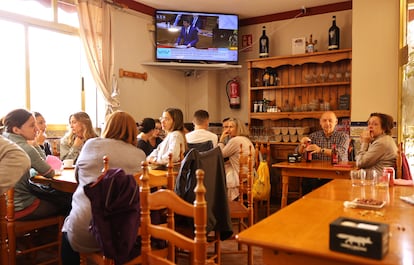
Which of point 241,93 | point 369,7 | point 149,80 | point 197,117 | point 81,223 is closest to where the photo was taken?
point 81,223

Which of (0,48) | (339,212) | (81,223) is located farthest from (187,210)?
(0,48)

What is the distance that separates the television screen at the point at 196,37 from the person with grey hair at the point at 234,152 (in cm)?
186

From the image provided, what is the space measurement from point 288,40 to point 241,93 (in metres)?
1.13

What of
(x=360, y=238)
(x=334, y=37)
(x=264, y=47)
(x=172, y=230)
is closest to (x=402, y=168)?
(x=360, y=238)

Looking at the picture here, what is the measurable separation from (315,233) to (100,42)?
411cm

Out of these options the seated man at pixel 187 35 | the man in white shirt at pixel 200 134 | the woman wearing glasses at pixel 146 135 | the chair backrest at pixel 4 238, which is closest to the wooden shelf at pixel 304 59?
the seated man at pixel 187 35

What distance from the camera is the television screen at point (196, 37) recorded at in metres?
5.43

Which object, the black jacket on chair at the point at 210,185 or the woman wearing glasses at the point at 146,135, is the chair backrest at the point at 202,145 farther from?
A: the black jacket on chair at the point at 210,185

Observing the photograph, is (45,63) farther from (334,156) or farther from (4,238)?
(334,156)

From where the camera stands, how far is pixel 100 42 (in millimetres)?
4707

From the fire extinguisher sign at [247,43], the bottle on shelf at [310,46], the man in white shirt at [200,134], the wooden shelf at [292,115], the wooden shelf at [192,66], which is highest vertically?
the fire extinguisher sign at [247,43]

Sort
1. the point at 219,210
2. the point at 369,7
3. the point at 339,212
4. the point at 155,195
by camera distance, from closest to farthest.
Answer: the point at 155,195
the point at 339,212
the point at 219,210
the point at 369,7

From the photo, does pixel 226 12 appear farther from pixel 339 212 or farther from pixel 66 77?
pixel 339 212

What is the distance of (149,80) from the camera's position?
5.52m
